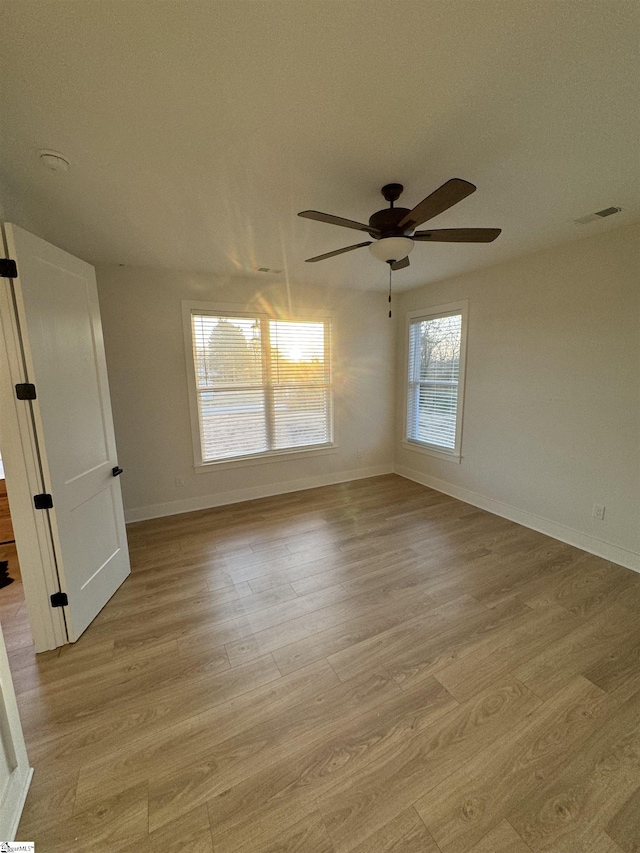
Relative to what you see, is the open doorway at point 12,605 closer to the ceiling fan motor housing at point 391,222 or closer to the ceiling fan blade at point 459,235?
the ceiling fan motor housing at point 391,222

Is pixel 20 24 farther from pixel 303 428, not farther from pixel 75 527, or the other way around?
pixel 303 428

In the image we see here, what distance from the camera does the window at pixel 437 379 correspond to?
154 inches

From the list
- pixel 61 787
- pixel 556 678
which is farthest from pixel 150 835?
pixel 556 678

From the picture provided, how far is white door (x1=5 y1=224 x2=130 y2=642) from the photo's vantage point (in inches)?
67.9

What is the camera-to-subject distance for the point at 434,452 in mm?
4312

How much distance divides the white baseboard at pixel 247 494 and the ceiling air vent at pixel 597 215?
348 centimetres

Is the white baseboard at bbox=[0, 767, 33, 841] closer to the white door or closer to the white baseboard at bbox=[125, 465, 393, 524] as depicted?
the white door

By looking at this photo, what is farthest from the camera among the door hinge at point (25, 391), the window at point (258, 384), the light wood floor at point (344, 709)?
the window at point (258, 384)

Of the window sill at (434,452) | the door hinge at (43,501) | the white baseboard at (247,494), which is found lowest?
the white baseboard at (247,494)

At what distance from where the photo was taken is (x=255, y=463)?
13.3ft

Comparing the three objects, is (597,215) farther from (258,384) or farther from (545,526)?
(258,384)

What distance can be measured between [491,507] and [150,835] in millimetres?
3549

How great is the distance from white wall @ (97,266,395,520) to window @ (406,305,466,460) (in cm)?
60

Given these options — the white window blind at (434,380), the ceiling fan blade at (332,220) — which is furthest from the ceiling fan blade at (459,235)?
the white window blind at (434,380)
